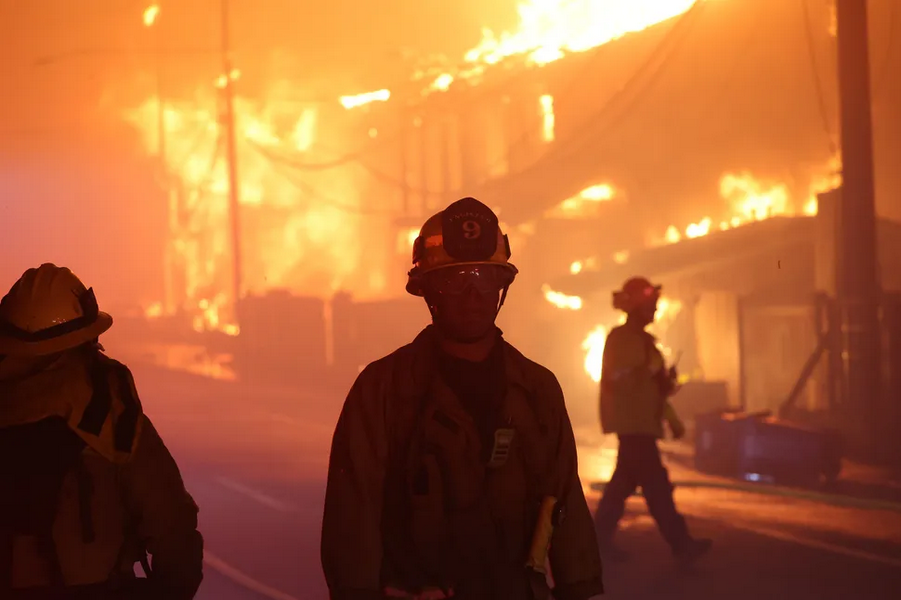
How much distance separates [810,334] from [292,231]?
35.7 meters

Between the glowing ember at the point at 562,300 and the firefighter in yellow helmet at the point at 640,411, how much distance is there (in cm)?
1499

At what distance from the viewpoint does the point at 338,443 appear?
3.13 meters

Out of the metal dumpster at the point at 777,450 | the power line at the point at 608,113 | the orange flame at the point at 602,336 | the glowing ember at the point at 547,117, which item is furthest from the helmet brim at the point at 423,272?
the glowing ember at the point at 547,117

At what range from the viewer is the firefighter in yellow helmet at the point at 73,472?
112 inches

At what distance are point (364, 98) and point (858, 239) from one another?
32.0 meters

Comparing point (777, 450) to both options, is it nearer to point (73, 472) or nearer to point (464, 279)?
point (464, 279)

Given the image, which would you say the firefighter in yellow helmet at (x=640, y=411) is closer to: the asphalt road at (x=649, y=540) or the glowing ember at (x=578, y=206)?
the asphalt road at (x=649, y=540)

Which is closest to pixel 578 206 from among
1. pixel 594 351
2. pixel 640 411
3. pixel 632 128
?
pixel 632 128

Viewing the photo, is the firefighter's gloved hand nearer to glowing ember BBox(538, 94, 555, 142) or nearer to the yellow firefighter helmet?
the yellow firefighter helmet

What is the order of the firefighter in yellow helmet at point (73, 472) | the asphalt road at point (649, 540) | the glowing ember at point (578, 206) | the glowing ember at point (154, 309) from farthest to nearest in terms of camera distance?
the glowing ember at point (154, 309) < the glowing ember at point (578, 206) < the asphalt road at point (649, 540) < the firefighter in yellow helmet at point (73, 472)

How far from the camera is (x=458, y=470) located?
120 inches

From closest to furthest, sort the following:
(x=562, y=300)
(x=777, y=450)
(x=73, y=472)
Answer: (x=73, y=472), (x=777, y=450), (x=562, y=300)

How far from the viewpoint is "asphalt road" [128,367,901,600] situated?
7258 millimetres

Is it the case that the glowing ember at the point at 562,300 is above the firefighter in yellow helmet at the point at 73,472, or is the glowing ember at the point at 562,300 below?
above
